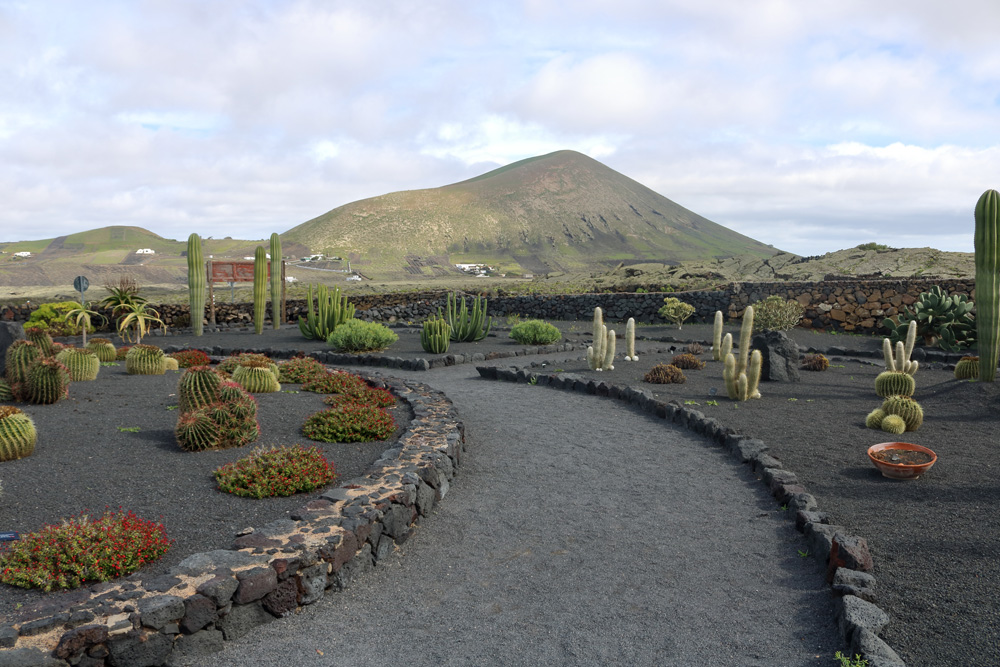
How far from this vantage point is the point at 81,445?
7605 millimetres

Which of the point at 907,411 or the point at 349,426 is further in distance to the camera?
the point at 907,411

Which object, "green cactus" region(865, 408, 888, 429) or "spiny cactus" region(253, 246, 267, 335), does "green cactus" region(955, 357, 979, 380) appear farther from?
"spiny cactus" region(253, 246, 267, 335)

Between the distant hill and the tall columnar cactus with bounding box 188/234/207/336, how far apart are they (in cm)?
9439

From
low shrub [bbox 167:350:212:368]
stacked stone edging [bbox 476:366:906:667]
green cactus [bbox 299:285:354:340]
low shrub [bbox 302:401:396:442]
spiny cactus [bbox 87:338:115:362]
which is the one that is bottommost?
stacked stone edging [bbox 476:366:906:667]

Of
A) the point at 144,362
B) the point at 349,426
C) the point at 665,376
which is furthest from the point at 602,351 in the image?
the point at 144,362

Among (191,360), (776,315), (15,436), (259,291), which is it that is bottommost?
(15,436)

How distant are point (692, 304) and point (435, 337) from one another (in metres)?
13.2

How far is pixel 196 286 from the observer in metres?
23.5

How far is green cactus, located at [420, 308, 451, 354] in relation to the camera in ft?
58.5

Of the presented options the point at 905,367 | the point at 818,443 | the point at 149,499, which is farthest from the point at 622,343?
the point at 149,499

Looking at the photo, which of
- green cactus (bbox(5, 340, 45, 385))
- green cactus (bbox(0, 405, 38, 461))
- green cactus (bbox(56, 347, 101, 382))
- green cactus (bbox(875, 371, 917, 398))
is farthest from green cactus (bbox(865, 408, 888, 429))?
green cactus (bbox(56, 347, 101, 382))

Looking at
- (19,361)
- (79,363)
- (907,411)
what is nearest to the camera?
(907,411)

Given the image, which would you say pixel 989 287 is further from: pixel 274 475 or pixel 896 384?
pixel 274 475

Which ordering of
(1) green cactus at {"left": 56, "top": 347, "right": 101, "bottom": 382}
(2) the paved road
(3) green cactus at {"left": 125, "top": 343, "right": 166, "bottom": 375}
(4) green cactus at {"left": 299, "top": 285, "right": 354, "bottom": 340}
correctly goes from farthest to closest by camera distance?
(4) green cactus at {"left": 299, "top": 285, "right": 354, "bottom": 340} < (3) green cactus at {"left": 125, "top": 343, "right": 166, "bottom": 375} < (1) green cactus at {"left": 56, "top": 347, "right": 101, "bottom": 382} < (2) the paved road
